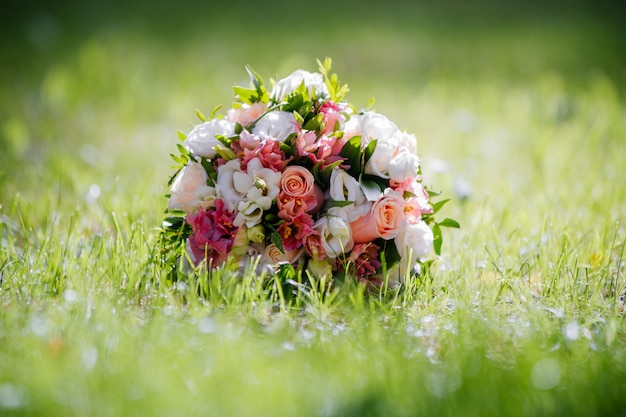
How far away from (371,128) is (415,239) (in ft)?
0.94

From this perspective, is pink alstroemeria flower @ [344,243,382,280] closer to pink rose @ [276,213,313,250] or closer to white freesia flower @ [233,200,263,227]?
pink rose @ [276,213,313,250]

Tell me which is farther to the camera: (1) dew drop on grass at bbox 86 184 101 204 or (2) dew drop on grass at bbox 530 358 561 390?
(1) dew drop on grass at bbox 86 184 101 204

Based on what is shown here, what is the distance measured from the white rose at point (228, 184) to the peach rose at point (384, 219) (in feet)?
0.92

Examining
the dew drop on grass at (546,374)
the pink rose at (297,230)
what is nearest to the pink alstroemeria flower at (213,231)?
the pink rose at (297,230)

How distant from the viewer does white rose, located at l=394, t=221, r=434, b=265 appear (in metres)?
1.83

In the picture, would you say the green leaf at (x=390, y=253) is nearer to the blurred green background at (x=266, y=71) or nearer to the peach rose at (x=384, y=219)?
the peach rose at (x=384, y=219)

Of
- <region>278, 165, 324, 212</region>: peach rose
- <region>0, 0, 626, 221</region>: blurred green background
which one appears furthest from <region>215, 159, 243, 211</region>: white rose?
<region>0, 0, 626, 221</region>: blurred green background

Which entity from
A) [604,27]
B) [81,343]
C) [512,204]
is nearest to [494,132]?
[512,204]

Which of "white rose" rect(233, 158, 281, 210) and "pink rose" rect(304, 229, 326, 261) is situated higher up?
"white rose" rect(233, 158, 281, 210)

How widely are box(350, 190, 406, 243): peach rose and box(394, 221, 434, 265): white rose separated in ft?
0.09

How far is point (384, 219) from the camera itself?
179 cm

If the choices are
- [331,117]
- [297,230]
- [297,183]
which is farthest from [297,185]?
[331,117]

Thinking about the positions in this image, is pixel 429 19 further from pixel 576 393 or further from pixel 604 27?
pixel 576 393

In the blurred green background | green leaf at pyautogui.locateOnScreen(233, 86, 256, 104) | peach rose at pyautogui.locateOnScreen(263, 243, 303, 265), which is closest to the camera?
peach rose at pyautogui.locateOnScreen(263, 243, 303, 265)
